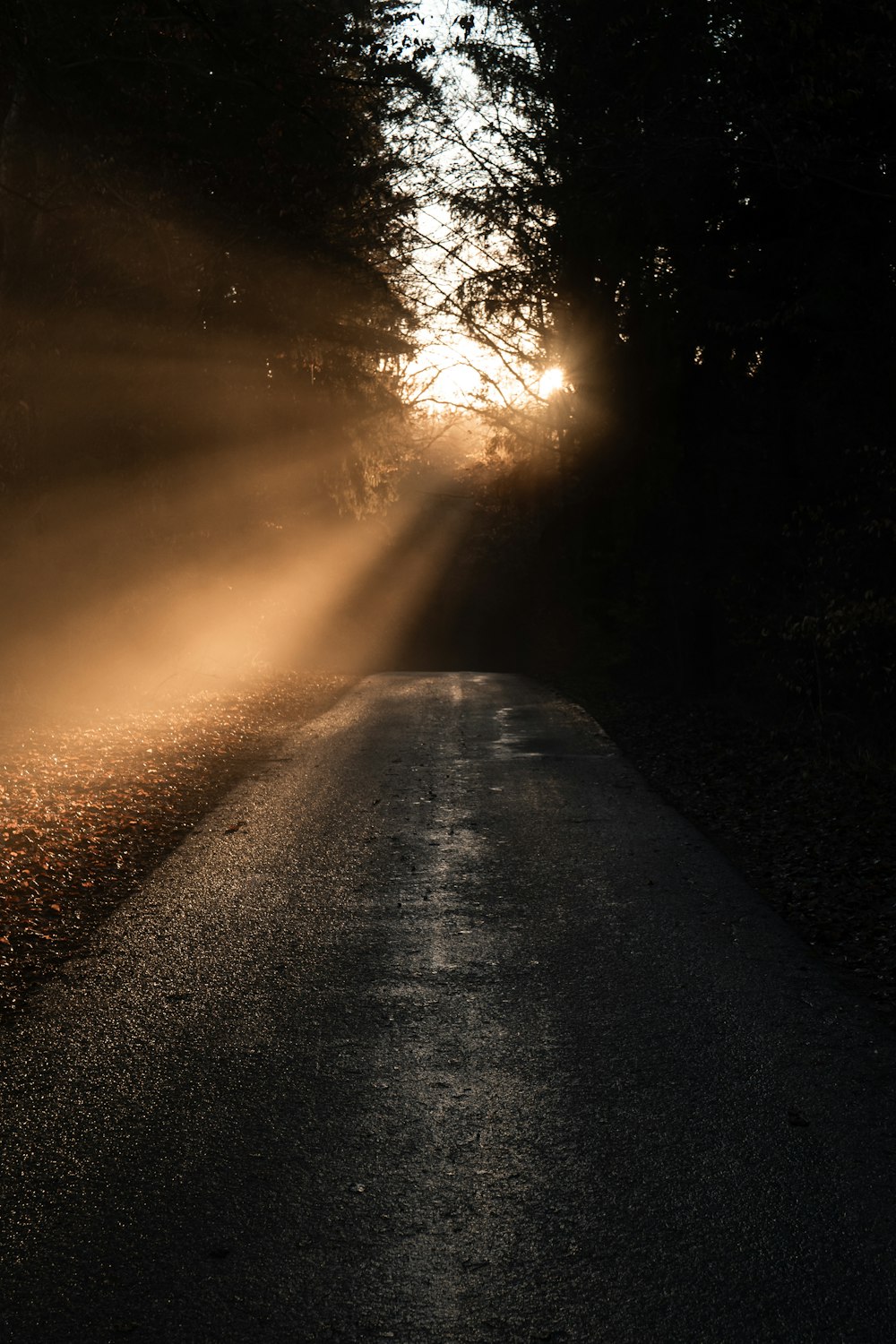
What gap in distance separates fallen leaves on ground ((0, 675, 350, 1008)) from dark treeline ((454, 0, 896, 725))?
7.93 metres

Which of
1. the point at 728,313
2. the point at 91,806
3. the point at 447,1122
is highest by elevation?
the point at 728,313

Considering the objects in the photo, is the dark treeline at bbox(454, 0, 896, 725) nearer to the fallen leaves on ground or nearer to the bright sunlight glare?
the bright sunlight glare

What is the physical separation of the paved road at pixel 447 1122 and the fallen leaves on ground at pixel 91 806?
0.44m

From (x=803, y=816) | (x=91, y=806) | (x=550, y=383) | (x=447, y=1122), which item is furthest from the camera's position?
(x=550, y=383)

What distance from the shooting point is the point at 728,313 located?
59.8ft

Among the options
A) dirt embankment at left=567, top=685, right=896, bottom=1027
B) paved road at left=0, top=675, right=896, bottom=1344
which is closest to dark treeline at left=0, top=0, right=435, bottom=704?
dirt embankment at left=567, top=685, right=896, bottom=1027

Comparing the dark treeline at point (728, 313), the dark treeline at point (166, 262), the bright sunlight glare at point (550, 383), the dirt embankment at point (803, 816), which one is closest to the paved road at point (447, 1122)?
the dirt embankment at point (803, 816)

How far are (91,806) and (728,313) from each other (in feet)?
41.8

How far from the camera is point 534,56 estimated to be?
23.1m

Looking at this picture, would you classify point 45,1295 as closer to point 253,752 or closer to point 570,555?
point 253,752

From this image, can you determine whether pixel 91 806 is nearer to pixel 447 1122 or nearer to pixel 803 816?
pixel 803 816

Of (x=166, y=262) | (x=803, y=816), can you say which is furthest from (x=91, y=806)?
(x=166, y=262)

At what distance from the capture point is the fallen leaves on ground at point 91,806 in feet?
24.5

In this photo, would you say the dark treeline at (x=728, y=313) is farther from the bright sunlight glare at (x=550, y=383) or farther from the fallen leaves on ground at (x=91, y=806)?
the fallen leaves on ground at (x=91, y=806)
